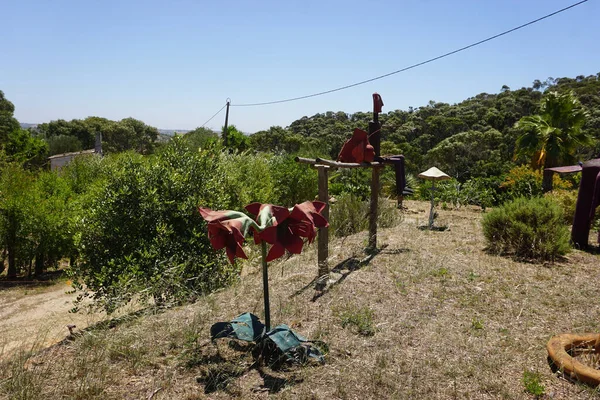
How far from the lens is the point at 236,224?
2545 millimetres

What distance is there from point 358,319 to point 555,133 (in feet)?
60.3

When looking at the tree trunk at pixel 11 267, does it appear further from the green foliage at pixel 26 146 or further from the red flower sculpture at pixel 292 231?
the green foliage at pixel 26 146

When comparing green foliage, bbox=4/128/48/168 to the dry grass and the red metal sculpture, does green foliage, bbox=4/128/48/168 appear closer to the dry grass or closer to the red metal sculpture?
the dry grass

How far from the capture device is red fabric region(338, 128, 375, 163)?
564 centimetres

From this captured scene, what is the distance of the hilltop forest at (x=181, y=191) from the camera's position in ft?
A: 16.7

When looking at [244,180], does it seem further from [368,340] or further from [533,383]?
[533,383]

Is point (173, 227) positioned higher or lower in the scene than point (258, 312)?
higher

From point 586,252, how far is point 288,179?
975cm

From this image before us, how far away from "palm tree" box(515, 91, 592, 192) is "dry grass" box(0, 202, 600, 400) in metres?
14.5

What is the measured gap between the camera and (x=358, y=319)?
382 cm

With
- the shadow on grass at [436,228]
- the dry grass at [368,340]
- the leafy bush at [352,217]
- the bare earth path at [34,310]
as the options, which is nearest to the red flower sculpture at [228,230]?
the dry grass at [368,340]

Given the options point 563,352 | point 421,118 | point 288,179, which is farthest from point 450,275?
point 421,118

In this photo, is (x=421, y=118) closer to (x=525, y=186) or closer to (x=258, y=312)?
(x=525, y=186)

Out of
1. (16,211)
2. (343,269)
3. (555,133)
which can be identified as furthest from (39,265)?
(555,133)
